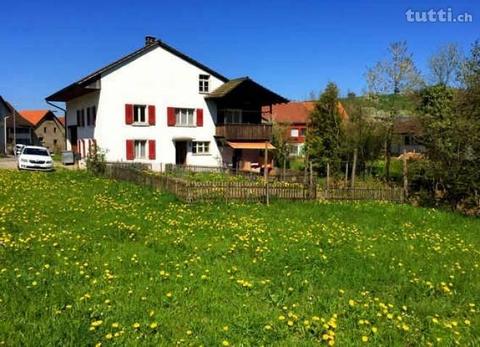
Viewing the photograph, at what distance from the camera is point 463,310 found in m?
7.02

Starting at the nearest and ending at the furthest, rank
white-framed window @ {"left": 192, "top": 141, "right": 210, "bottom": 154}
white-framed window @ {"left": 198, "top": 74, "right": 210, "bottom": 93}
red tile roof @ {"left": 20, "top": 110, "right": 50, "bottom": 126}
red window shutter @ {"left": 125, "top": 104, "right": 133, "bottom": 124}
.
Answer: red window shutter @ {"left": 125, "top": 104, "right": 133, "bottom": 124}
white-framed window @ {"left": 198, "top": 74, "right": 210, "bottom": 93}
white-framed window @ {"left": 192, "top": 141, "right": 210, "bottom": 154}
red tile roof @ {"left": 20, "top": 110, "right": 50, "bottom": 126}

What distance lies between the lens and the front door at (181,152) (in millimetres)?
36375

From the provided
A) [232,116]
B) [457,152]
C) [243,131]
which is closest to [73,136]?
[232,116]

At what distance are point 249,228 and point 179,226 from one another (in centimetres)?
199

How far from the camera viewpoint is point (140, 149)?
34625mm

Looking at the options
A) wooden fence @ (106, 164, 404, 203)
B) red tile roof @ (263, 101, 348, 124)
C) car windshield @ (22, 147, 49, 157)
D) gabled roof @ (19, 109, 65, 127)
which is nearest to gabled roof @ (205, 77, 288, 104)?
car windshield @ (22, 147, 49, 157)

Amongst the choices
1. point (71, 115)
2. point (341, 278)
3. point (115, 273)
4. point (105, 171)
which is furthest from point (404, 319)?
point (71, 115)

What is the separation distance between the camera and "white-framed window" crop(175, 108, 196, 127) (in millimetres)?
35678

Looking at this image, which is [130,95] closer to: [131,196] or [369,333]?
[131,196]

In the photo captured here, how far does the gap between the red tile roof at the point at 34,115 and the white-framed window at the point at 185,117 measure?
5619cm

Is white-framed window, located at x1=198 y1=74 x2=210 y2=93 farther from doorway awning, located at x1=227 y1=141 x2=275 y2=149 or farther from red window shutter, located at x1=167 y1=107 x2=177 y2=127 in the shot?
doorway awning, located at x1=227 y1=141 x2=275 y2=149

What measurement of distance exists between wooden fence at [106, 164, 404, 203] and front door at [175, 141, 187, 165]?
586 inches

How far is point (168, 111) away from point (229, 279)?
2838cm

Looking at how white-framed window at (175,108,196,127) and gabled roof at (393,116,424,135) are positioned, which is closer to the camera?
gabled roof at (393,116,424,135)
